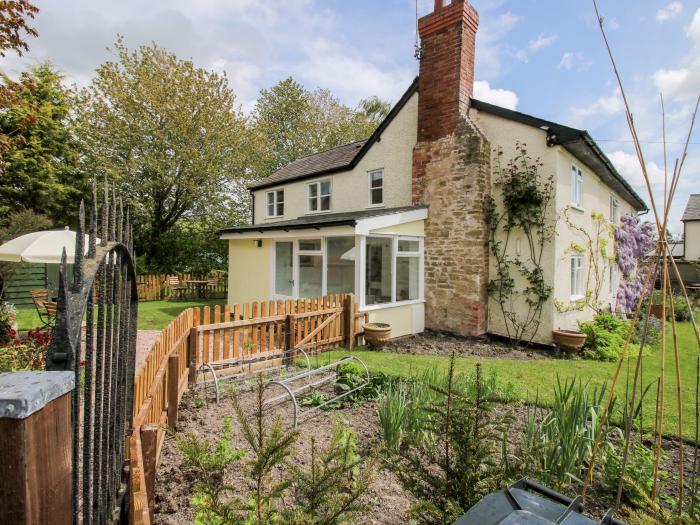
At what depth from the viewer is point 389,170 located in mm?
12828

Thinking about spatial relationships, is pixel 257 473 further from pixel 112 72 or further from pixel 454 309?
pixel 112 72

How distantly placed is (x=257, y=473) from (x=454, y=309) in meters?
9.49

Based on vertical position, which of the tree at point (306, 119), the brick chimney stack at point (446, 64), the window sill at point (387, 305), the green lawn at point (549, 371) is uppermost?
the tree at point (306, 119)

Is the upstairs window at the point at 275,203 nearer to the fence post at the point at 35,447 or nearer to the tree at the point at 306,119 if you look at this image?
the tree at the point at 306,119

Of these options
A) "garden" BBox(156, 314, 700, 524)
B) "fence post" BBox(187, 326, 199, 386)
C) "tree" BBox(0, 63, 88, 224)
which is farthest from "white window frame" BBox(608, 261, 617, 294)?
"tree" BBox(0, 63, 88, 224)

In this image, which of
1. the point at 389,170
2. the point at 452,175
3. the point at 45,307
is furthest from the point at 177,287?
the point at 452,175

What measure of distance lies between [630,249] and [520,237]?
26.6 feet

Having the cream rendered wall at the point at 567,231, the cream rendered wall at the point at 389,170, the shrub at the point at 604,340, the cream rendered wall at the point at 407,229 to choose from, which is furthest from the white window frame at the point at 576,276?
the cream rendered wall at the point at 389,170

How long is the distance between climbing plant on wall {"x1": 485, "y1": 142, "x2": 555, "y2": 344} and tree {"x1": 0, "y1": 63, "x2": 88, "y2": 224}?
19.8m

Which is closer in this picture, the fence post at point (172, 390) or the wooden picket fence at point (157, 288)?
the fence post at point (172, 390)

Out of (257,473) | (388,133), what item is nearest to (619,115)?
(257,473)

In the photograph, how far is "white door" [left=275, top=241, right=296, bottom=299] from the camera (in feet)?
40.2

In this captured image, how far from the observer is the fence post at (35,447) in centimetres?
87

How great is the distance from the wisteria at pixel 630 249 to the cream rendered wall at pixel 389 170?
8.67m
